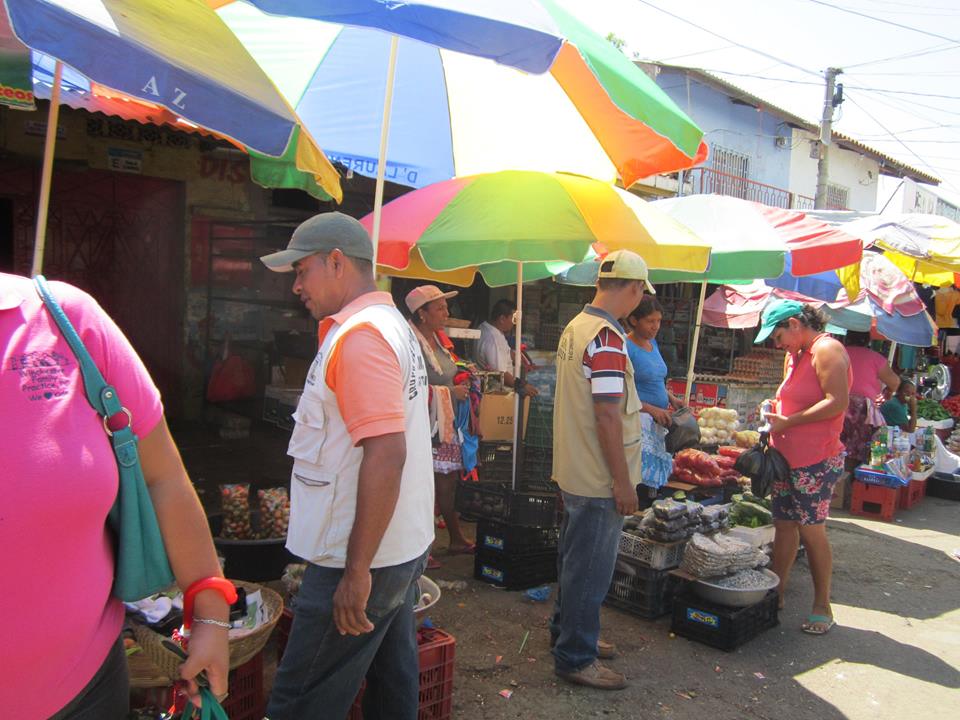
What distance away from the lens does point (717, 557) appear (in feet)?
15.3

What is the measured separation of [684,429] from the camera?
5.12 m

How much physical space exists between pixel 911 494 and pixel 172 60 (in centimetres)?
919

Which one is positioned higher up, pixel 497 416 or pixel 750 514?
pixel 497 416

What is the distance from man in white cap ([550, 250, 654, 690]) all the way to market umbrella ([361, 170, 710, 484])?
74cm

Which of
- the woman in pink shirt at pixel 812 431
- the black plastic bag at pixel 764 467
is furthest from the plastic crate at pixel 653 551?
Result: the woman in pink shirt at pixel 812 431

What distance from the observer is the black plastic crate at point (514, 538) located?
5.11 meters

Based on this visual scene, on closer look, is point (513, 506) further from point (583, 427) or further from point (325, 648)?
point (325, 648)

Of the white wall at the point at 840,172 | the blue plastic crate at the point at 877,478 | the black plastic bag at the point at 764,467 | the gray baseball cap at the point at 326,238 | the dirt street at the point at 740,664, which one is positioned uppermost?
the white wall at the point at 840,172

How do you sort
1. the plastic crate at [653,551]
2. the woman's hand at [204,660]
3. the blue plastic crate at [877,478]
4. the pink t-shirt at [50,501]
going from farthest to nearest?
the blue plastic crate at [877,478] → the plastic crate at [653,551] → the woman's hand at [204,660] → the pink t-shirt at [50,501]

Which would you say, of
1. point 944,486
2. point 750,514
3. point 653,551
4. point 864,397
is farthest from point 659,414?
point 944,486

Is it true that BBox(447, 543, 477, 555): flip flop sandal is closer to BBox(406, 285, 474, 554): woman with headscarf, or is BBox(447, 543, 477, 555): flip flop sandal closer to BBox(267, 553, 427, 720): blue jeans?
BBox(406, 285, 474, 554): woman with headscarf

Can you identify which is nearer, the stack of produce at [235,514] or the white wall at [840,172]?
the stack of produce at [235,514]

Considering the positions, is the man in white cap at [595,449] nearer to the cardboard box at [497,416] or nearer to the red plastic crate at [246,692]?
the red plastic crate at [246,692]

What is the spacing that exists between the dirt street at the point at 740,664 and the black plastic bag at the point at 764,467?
3.19 ft
